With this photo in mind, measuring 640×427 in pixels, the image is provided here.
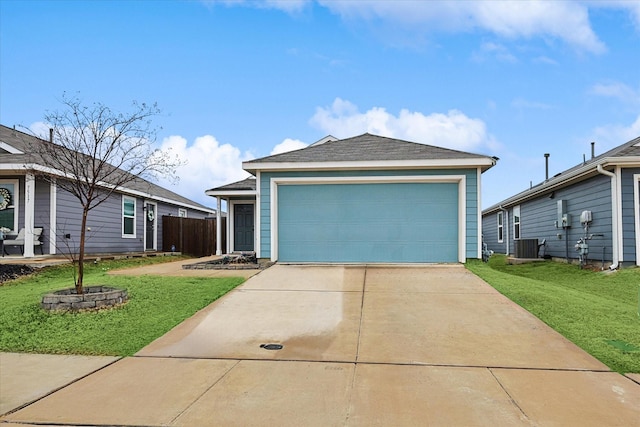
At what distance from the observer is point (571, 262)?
14266 mm

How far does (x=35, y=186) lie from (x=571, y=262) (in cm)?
1665

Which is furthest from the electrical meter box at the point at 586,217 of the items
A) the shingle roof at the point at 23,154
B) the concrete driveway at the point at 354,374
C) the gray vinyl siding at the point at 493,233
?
the shingle roof at the point at 23,154

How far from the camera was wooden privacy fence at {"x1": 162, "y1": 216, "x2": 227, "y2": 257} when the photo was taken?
1934 centimetres

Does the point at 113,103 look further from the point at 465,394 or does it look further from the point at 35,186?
the point at 465,394

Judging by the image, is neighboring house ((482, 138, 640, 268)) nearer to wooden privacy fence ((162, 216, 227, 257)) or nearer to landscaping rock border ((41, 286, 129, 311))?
landscaping rock border ((41, 286, 129, 311))

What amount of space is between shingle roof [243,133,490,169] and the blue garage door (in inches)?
28.8

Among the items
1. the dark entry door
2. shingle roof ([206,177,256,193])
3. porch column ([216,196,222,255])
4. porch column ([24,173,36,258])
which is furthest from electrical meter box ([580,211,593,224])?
porch column ([24,173,36,258])

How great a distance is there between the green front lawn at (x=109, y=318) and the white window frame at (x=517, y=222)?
15382 millimetres

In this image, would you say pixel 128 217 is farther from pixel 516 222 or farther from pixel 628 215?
pixel 516 222

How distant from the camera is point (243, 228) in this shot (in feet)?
57.4

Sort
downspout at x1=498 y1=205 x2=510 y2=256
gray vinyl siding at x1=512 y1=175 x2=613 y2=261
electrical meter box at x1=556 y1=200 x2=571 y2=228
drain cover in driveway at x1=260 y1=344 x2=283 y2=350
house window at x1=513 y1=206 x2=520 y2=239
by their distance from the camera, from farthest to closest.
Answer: downspout at x1=498 y1=205 x2=510 y2=256
house window at x1=513 y1=206 x2=520 y2=239
electrical meter box at x1=556 y1=200 x2=571 y2=228
gray vinyl siding at x1=512 y1=175 x2=613 y2=261
drain cover in driveway at x1=260 y1=344 x2=283 y2=350

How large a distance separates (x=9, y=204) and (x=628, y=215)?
56.0 ft

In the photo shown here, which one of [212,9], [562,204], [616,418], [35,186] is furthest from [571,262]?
[35,186]

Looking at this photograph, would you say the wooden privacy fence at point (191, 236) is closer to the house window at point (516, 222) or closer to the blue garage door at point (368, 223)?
the blue garage door at point (368, 223)
